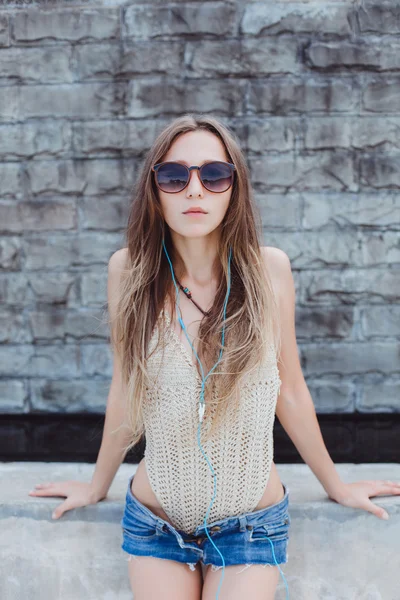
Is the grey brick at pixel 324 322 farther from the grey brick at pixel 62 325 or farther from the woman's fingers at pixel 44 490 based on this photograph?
the woman's fingers at pixel 44 490

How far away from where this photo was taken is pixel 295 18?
3312 mm

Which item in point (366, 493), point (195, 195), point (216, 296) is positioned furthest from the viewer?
point (366, 493)

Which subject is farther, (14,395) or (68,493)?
(14,395)

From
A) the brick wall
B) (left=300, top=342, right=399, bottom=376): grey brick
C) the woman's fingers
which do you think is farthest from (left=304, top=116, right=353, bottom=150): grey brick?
the woman's fingers

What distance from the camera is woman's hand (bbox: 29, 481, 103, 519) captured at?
1.92m

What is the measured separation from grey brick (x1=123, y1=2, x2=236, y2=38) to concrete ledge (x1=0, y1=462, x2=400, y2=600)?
8.62 feet

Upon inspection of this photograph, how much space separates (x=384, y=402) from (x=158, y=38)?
8.40 ft

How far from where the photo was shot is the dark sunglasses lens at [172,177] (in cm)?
159

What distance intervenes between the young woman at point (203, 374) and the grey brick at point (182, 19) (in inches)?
76.7

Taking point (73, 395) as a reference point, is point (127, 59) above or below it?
above

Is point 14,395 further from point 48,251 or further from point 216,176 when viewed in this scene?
point 216,176

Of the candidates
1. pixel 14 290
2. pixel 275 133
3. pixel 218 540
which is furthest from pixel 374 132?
pixel 218 540

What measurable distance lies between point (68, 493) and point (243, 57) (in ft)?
8.52

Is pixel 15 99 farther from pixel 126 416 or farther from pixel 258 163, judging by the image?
pixel 126 416
